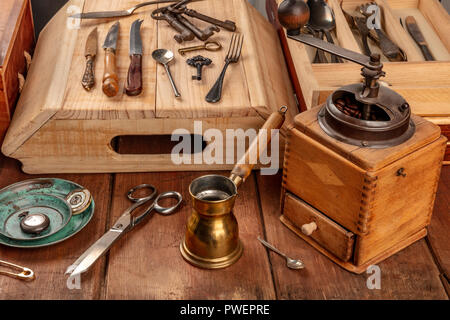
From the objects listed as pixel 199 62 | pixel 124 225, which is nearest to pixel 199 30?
pixel 199 62

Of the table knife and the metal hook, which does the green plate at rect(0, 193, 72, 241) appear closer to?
the metal hook

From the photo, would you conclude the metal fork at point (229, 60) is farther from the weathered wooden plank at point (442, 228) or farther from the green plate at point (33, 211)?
the weathered wooden plank at point (442, 228)

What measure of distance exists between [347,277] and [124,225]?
44 centimetres

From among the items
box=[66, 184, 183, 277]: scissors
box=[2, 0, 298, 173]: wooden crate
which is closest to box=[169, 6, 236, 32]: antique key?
box=[2, 0, 298, 173]: wooden crate

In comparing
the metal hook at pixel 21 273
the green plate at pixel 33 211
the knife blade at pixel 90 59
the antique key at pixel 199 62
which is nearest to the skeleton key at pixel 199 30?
the antique key at pixel 199 62

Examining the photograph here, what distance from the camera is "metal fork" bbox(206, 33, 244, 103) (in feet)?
4.66

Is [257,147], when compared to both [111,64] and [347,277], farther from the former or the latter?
[111,64]

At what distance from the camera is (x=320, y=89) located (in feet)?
4.49

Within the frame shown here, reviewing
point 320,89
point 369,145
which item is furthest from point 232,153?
point 369,145

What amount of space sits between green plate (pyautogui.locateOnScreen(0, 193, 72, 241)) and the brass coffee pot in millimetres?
252

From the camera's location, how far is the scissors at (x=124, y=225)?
117cm

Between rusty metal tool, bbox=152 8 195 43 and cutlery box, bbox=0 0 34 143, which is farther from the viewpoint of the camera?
rusty metal tool, bbox=152 8 195 43

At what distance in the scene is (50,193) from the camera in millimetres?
1343

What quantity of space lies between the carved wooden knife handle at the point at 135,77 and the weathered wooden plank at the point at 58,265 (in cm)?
23
